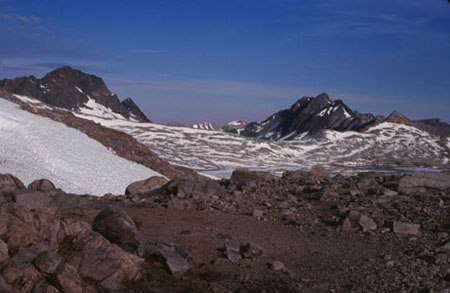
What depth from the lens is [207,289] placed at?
871cm

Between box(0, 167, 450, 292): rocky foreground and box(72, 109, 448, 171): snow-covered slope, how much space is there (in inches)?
3251

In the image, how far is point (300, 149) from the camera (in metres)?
153

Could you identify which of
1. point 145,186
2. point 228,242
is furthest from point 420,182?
point 145,186

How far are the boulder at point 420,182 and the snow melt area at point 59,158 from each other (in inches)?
724

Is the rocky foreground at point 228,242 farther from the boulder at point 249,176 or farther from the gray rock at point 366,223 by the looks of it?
the boulder at point 249,176

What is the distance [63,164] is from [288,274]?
81.4 feet

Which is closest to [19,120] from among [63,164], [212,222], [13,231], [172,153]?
[63,164]

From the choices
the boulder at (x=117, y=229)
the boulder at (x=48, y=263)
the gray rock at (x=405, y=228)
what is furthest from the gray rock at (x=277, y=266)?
the gray rock at (x=405, y=228)

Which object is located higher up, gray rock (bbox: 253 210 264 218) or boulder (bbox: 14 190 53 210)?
boulder (bbox: 14 190 53 210)

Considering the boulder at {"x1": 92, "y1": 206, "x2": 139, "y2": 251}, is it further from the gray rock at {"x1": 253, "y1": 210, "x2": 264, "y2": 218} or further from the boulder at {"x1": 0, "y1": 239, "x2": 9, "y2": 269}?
the gray rock at {"x1": 253, "y1": 210, "x2": 264, "y2": 218}

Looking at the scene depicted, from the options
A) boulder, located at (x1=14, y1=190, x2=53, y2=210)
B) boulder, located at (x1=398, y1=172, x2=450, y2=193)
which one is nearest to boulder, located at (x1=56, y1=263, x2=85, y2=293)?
boulder, located at (x1=14, y1=190, x2=53, y2=210)

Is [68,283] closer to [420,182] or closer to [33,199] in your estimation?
[33,199]

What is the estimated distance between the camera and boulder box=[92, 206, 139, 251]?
32.3ft

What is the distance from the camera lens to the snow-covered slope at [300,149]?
4628 inches
